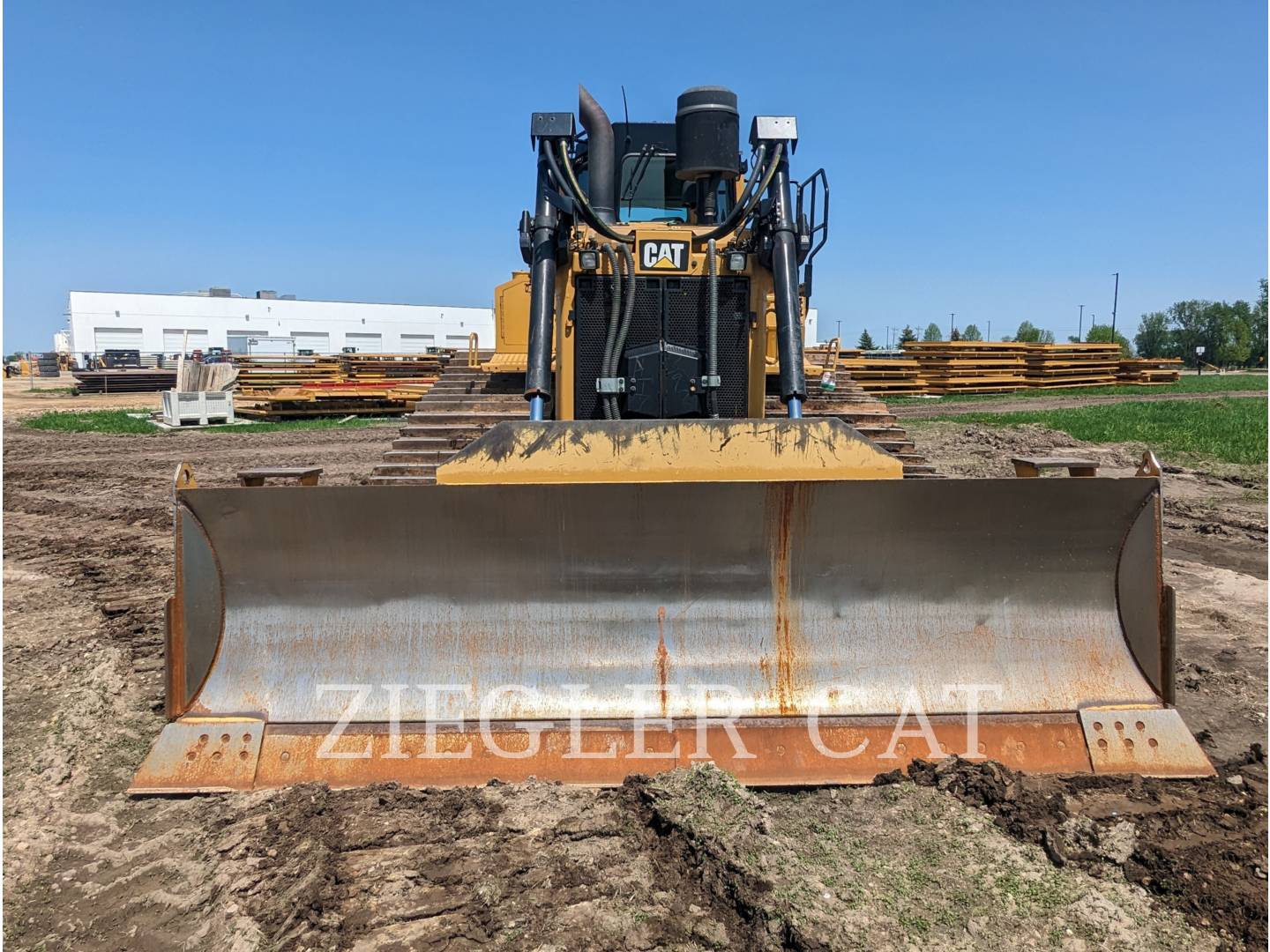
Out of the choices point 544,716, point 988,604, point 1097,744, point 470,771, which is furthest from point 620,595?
point 1097,744

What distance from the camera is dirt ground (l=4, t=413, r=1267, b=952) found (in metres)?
2.42

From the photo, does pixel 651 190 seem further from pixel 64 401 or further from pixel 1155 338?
pixel 1155 338

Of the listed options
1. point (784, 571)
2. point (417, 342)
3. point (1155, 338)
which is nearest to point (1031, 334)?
point (1155, 338)

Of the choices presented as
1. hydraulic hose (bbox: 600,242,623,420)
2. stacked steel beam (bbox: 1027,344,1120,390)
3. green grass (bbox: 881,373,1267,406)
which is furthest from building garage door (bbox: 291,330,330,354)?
hydraulic hose (bbox: 600,242,623,420)

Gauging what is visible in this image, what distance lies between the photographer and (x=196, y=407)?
18750 millimetres

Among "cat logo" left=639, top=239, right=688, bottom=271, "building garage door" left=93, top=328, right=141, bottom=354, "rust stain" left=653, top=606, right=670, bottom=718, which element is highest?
"building garage door" left=93, top=328, right=141, bottom=354

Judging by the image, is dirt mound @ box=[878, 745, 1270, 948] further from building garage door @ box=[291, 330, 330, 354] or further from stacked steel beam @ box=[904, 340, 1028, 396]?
building garage door @ box=[291, 330, 330, 354]

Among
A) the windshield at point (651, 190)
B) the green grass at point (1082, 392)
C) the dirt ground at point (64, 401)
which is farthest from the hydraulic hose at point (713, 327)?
the dirt ground at point (64, 401)

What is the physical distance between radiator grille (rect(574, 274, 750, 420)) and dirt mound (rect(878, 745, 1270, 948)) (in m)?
2.57

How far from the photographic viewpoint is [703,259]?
5.11 meters

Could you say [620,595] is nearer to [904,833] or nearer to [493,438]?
[493,438]

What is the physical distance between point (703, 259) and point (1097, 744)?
10.3 feet

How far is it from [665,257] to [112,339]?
6820 cm

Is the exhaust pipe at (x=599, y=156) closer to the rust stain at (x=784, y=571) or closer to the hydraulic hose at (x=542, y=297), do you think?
the hydraulic hose at (x=542, y=297)
